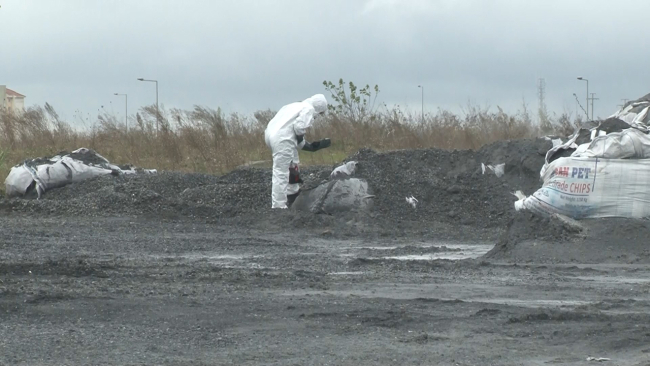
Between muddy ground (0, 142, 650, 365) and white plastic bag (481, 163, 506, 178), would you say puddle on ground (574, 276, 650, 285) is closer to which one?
muddy ground (0, 142, 650, 365)

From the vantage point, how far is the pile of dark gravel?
51.1 feet

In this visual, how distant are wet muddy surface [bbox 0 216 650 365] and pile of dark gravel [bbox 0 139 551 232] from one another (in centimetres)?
361

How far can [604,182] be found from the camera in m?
11.9

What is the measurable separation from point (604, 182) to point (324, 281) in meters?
4.47

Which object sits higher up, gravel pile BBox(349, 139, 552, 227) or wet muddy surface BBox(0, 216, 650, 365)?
gravel pile BBox(349, 139, 552, 227)

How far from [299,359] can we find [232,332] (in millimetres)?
883

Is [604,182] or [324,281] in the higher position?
[604,182]

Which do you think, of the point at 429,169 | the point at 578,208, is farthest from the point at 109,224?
the point at 578,208

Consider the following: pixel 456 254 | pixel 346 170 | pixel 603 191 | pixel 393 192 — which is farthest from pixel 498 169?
pixel 456 254

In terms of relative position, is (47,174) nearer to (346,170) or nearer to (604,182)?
(346,170)

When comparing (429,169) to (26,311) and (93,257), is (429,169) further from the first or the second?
(26,311)

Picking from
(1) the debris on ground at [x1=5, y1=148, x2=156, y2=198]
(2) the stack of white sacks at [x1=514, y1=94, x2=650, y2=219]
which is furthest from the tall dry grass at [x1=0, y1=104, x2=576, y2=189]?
(2) the stack of white sacks at [x1=514, y1=94, x2=650, y2=219]

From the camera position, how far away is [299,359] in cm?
Answer: 566

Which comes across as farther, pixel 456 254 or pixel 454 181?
pixel 454 181
